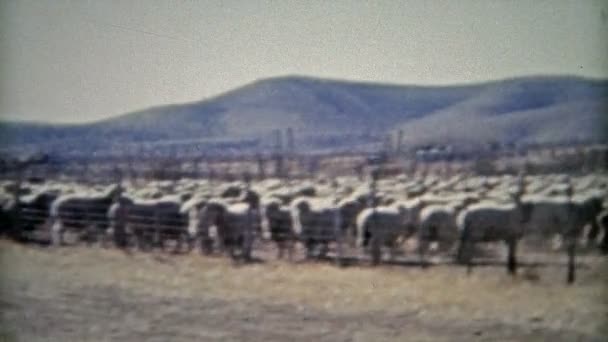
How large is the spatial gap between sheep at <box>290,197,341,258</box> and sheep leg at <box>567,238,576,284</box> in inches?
34.3

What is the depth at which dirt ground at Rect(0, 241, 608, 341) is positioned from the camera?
2645 mm

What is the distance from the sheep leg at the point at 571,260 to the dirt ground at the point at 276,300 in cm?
3

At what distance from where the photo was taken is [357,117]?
2846 mm

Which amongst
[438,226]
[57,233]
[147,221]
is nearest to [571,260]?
[438,226]

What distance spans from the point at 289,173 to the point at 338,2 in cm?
72

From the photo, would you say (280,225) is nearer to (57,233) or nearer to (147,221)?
(147,221)

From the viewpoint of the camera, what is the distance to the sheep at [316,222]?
9.43 feet

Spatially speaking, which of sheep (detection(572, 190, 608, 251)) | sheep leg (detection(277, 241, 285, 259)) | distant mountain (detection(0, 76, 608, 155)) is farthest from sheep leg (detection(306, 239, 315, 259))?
sheep (detection(572, 190, 608, 251))

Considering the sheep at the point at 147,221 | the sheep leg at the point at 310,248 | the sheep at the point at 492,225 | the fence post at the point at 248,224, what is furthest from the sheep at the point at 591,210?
the sheep at the point at 147,221

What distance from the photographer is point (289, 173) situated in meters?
2.93

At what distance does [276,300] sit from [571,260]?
1151 millimetres

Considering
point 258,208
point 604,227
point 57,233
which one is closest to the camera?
point 604,227

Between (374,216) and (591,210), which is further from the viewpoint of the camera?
(374,216)

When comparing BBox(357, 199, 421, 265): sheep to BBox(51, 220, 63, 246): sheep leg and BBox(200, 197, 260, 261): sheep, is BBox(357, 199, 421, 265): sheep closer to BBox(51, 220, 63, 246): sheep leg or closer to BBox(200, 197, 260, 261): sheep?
BBox(200, 197, 260, 261): sheep
